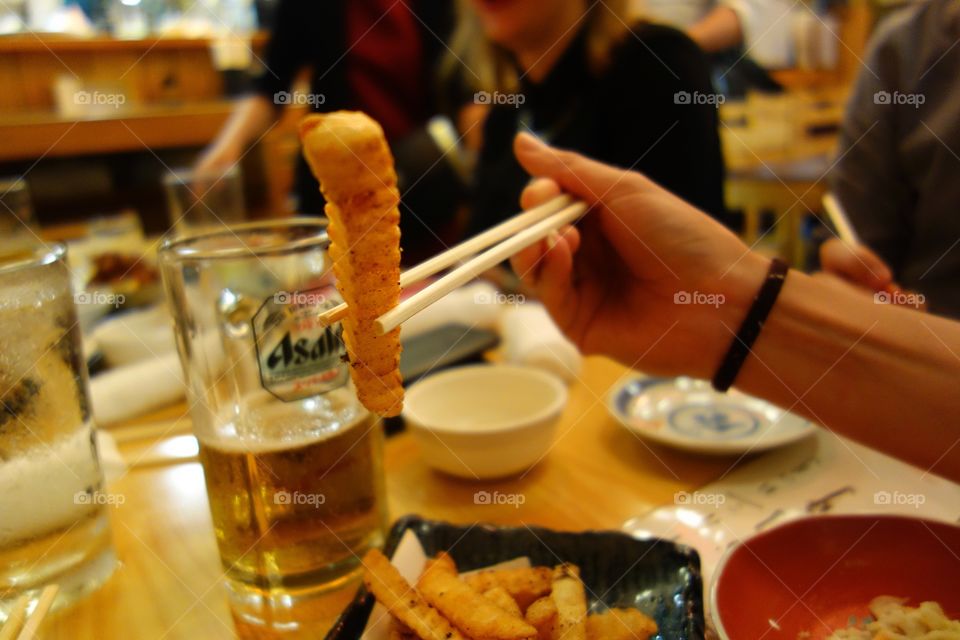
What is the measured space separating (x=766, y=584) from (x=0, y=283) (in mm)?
810

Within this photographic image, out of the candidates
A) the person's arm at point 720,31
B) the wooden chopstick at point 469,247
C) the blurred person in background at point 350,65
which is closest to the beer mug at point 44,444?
the wooden chopstick at point 469,247

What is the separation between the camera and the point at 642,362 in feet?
3.53

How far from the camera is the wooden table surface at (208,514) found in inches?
27.7

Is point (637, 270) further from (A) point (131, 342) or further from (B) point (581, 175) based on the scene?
(A) point (131, 342)

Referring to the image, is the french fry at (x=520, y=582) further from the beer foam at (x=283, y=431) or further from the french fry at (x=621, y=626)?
the beer foam at (x=283, y=431)

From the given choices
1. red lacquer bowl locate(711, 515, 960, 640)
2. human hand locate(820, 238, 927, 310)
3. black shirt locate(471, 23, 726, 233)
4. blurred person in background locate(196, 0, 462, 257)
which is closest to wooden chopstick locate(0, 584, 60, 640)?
red lacquer bowl locate(711, 515, 960, 640)

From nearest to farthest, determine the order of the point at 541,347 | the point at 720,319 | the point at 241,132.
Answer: the point at 720,319 → the point at 541,347 → the point at 241,132

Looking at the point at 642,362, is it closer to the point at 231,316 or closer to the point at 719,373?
the point at 719,373

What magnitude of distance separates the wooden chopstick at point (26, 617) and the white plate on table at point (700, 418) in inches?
29.2

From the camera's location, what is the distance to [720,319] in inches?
37.9

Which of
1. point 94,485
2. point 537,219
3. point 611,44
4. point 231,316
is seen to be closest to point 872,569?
point 537,219

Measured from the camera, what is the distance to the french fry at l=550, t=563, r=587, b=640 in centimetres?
59

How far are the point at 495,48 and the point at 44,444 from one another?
1937 mm

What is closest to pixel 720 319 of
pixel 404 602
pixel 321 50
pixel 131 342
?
pixel 404 602
